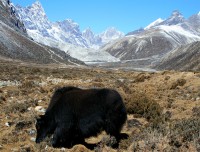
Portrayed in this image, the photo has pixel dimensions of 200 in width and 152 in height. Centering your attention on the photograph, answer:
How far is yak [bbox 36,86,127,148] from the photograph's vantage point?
10266 mm

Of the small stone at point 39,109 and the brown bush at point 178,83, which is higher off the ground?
the brown bush at point 178,83

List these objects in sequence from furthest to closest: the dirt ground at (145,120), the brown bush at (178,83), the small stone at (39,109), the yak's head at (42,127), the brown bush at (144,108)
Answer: the brown bush at (178,83) → the small stone at (39,109) → the brown bush at (144,108) → the yak's head at (42,127) → the dirt ground at (145,120)

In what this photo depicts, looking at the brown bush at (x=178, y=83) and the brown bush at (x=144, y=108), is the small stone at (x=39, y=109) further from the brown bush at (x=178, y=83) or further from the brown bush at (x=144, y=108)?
the brown bush at (x=178, y=83)

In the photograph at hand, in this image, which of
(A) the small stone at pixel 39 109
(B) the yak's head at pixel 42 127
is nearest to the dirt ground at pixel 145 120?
(A) the small stone at pixel 39 109

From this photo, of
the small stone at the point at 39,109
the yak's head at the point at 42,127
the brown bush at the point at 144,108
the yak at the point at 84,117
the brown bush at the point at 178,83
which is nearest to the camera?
the yak at the point at 84,117

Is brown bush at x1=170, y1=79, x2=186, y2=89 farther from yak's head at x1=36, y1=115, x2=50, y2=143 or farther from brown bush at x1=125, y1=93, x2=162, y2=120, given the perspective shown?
yak's head at x1=36, y1=115, x2=50, y2=143

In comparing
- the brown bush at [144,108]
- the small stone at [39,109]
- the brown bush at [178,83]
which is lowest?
the small stone at [39,109]

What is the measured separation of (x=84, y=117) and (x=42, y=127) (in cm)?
152

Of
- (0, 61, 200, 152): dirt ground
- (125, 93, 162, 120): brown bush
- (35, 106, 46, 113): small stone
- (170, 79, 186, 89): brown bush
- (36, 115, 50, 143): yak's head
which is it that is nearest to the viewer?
(0, 61, 200, 152): dirt ground

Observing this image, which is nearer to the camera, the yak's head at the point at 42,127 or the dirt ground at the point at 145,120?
the dirt ground at the point at 145,120

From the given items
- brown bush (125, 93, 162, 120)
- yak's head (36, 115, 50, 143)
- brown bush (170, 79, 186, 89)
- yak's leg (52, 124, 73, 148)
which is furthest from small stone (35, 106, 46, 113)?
brown bush (170, 79, 186, 89)

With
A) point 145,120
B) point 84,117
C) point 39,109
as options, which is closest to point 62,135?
point 84,117

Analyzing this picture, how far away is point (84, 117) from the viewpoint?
34.0 feet

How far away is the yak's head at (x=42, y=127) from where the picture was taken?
10.9 metres
